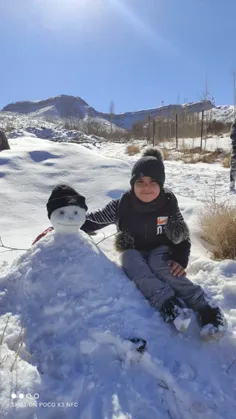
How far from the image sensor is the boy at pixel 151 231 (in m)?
1.87

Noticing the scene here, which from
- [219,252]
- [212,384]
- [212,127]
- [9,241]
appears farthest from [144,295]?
[212,127]

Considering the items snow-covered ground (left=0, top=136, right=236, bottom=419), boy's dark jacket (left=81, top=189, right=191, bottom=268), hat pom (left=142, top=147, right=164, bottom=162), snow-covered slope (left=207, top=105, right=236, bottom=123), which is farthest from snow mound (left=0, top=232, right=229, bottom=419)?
snow-covered slope (left=207, top=105, right=236, bottom=123)

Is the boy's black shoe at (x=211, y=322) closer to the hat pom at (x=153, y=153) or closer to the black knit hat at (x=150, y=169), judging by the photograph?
the black knit hat at (x=150, y=169)

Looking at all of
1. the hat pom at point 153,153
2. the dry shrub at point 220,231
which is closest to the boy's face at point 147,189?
the hat pom at point 153,153

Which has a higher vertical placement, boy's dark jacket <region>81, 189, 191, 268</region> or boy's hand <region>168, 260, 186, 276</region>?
boy's dark jacket <region>81, 189, 191, 268</region>

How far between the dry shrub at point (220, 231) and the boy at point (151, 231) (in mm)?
778

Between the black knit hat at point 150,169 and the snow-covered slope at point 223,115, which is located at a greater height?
the snow-covered slope at point 223,115

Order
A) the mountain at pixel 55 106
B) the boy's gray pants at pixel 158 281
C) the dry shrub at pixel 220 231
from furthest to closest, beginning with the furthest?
1. the mountain at pixel 55 106
2. the dry shrub at pixel 220 231
3. the boy's gray pants at pixel 158 281

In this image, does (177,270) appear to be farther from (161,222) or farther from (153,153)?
(153,153)

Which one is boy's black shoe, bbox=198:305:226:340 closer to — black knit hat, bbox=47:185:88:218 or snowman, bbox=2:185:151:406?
snowman, bbox=2:185:151:406

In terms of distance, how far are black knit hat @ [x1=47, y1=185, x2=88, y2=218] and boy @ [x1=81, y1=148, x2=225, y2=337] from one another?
0.34 m

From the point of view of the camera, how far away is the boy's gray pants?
175cm

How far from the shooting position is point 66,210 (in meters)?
1.79

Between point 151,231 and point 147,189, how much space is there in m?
0.29
